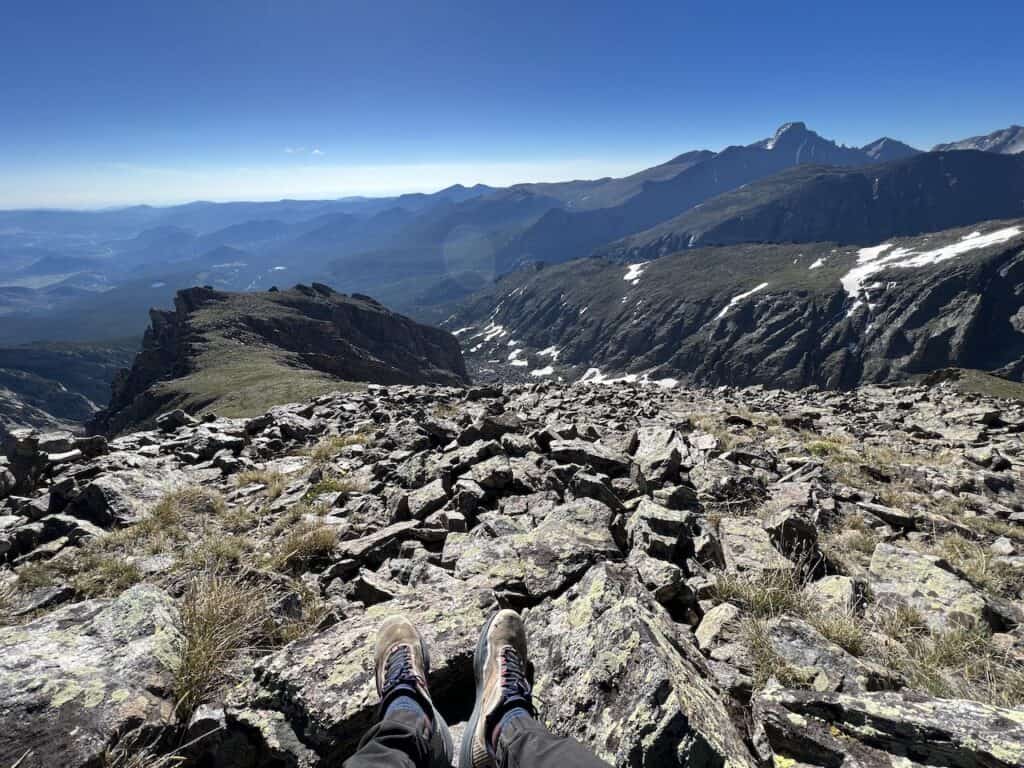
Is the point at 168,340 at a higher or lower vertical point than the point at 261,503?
lower

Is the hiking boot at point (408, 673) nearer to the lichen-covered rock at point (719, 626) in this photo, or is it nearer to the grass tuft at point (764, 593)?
the lichen-covered rock at point (719, 626)

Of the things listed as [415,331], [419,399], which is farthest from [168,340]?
[419,399]

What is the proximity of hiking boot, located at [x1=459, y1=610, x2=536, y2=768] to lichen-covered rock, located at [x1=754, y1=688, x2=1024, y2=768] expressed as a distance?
73.2 inches

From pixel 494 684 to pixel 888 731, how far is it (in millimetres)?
2842

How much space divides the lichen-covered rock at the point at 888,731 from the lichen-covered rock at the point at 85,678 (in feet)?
15.4

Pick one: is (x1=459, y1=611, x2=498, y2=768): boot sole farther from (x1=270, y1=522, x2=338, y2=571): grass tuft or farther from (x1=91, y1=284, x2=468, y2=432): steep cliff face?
(x1=91, y1=284, x2=468, y2=432): steep cliff face

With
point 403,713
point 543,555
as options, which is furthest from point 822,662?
point 403,713

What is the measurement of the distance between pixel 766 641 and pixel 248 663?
4.86 m

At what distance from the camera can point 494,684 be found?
3982mm

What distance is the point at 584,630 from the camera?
4281 mm

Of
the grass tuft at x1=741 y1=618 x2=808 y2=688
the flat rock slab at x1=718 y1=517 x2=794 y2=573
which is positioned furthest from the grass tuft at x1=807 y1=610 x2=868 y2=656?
the flat rock slab at x1=718 y1=517 x2=794 y2=573

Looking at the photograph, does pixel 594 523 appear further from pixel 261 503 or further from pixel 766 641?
Result: pixel 261 503

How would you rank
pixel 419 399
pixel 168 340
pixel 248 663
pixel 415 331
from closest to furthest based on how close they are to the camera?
pixel 248 663 < pixel 419 399 < pixel 168 340 < pixel 415 331

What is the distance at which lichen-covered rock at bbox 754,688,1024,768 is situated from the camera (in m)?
3.09
